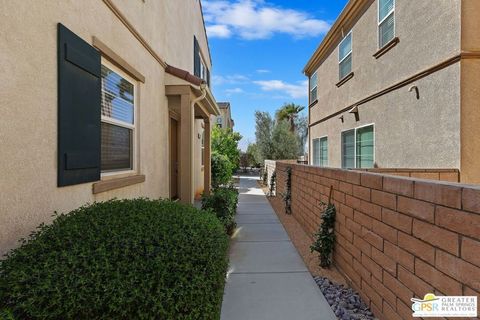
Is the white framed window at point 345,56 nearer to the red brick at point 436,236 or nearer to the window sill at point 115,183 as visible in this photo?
the window sill at point 115,183

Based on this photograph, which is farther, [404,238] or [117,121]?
[117,121]

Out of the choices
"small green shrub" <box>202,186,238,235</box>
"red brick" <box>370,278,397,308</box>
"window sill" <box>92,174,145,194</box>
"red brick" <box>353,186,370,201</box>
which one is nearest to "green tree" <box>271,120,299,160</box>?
"small green shrub" <box>202,186,238,235</box>

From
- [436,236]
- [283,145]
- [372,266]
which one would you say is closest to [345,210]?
[372,266]

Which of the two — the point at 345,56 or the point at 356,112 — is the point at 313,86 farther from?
the point at 356,112

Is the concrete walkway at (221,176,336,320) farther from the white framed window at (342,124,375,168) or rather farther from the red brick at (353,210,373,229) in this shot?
the white framed window at (342,124,375,168)

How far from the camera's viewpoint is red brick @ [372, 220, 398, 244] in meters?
2.82

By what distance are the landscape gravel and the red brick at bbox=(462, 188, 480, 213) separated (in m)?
1.74

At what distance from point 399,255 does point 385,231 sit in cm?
30

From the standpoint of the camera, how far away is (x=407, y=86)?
6.49 m

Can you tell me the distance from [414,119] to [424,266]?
469 cm

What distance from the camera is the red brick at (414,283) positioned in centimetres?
236

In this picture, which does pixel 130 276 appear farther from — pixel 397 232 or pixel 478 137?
pixel 478 137

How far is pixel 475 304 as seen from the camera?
1873mm

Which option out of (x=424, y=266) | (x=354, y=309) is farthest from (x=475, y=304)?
(x=354, y=309)
